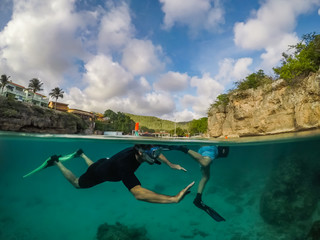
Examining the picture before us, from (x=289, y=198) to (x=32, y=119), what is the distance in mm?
36408

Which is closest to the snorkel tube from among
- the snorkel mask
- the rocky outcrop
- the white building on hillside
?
the snorkel mask

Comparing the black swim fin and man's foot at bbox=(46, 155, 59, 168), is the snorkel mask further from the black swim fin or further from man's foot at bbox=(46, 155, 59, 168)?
man's foot at bbox=(46, 155, 59, 168)

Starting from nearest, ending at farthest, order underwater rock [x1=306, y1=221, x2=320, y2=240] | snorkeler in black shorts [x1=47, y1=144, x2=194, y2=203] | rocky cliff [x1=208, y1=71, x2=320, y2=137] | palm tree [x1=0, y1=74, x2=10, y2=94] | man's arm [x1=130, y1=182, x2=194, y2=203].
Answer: man's arm [x1=130, y1=182, x2=194, y2=203]
snorkeler in black shorts [x1=47, y1=144, x2=194, y2=203]
underwater rock [x1=306, y1=221, x2=320, y2=240]
rocky cliff [x1=208, y1=71, x2=320, y2=137]
palm tree [x1=0, y1=74, x2=10, y2=94]

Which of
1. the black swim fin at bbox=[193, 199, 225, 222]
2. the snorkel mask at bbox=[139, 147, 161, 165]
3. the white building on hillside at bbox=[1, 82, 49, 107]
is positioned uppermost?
the white building on hillside at bbox=[1, 82, 49, 107]

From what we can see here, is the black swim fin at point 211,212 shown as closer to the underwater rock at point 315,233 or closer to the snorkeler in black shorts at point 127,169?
the snorkeler in black shorts at point 127,169

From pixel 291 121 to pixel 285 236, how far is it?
367 inches

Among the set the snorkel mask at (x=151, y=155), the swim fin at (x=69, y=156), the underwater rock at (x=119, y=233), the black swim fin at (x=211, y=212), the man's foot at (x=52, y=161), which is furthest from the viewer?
the underwater rock at (x=119, y=233)

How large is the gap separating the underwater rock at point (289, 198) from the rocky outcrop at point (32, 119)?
3273 cm

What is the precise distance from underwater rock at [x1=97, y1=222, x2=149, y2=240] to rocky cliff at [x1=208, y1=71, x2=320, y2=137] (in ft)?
42.0

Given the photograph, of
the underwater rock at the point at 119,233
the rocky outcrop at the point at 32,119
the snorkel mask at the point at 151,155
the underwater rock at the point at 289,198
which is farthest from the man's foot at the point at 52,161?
the rocky outcrop at the point at 32,119

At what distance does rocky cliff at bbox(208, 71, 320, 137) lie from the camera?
11500 millimetres

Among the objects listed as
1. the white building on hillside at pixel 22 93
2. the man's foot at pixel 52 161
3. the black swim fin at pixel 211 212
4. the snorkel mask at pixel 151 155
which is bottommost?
the black swim fin at pixel 211 212

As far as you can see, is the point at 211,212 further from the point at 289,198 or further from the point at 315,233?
the point at 289,198

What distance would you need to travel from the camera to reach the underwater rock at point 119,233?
741 cm
